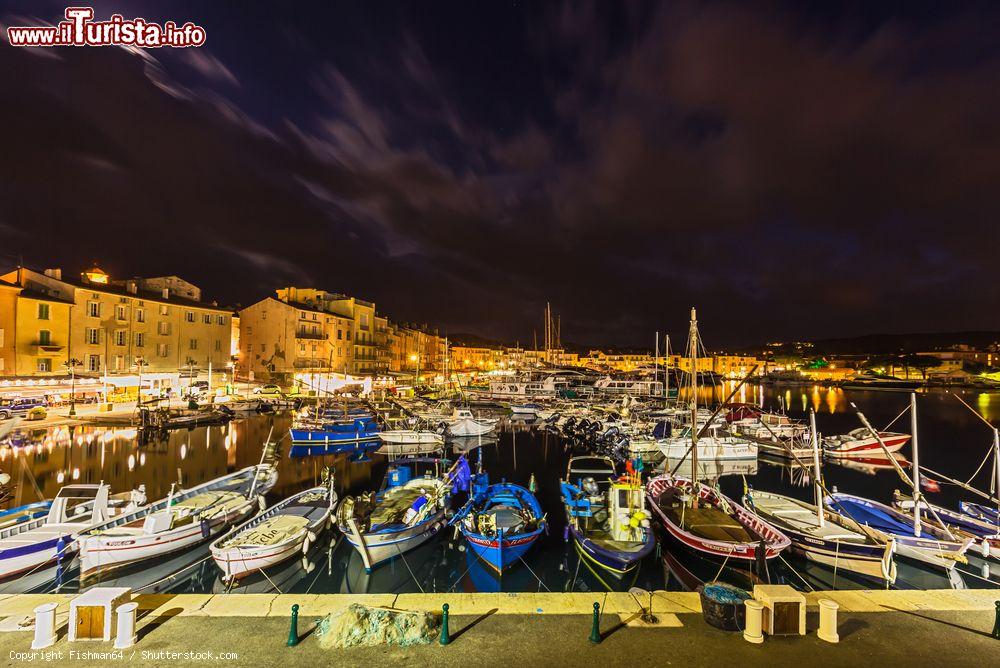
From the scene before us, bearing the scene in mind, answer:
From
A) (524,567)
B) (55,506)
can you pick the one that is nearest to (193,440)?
(55,506)

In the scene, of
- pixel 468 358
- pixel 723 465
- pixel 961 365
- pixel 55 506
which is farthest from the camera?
pixel 961 365

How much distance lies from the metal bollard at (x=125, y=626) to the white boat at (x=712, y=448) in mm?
31224

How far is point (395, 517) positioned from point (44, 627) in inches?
386

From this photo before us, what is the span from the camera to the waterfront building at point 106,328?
45.3 metres

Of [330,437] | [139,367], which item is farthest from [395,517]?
[139,367]

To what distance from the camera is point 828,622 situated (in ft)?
26.4

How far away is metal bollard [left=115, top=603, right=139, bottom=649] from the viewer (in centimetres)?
768

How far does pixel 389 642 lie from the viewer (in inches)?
310

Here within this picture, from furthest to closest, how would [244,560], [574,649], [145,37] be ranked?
[145,37] < [244,560] < [574,649]

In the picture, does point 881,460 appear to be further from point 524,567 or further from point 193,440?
point 193,440

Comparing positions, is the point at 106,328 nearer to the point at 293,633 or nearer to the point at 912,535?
the point at 293,633

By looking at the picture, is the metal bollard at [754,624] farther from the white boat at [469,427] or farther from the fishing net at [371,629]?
the white boat at [469,427]

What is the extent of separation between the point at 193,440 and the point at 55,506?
89.7 feet

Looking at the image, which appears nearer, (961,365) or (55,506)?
(55,506)
